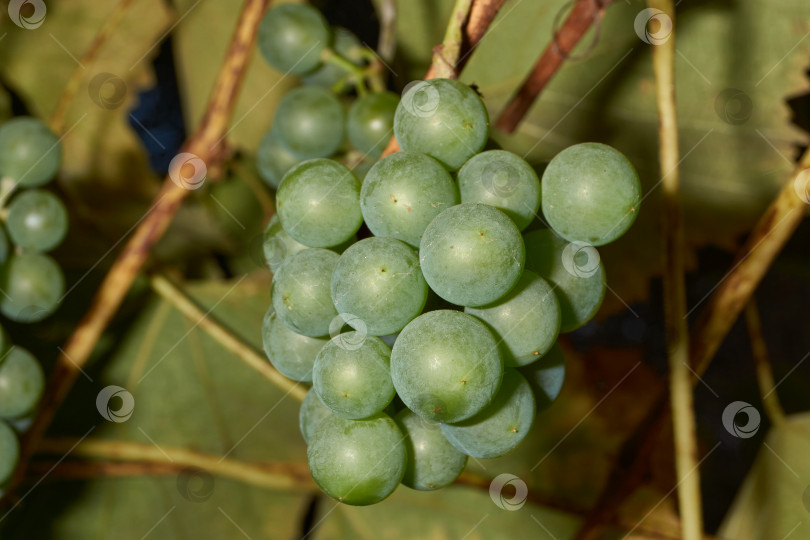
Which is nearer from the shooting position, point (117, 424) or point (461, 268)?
point (461, 268)

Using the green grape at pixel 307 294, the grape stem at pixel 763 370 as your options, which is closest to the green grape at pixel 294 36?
the green grape at pixel 307 294

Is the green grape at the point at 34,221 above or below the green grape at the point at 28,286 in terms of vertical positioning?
above

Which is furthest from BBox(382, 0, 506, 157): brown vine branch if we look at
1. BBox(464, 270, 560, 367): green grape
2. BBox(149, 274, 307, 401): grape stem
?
BBox(149, 274, 307, 401): grape stem

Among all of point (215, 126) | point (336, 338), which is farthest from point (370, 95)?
point (336, 338)

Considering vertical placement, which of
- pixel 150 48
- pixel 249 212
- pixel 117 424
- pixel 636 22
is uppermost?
pixel 636 22

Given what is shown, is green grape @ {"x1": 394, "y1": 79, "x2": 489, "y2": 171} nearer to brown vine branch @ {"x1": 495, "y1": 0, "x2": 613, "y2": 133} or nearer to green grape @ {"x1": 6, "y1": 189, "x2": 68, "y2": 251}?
brown vine branch @ {"x1": 495, "y1": 0, "x2": 613, "y2": 133}

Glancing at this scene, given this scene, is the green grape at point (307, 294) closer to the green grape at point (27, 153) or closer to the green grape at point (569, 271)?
the green grape at point (569, 271)

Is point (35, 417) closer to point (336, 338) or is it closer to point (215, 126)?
point (215, 126)
